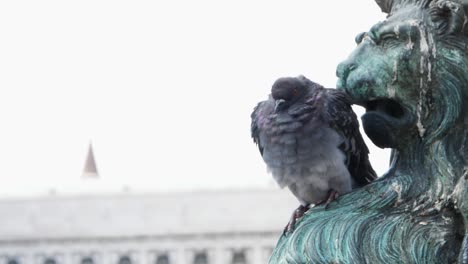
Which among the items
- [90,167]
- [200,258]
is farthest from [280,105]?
[90,167]

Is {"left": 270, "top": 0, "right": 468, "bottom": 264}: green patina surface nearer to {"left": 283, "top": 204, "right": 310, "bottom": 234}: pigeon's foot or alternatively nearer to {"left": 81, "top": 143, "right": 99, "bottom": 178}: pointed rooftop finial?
{"left": 283, "top": 204, "right": 310, "bottom": 234}: pigeon's foot

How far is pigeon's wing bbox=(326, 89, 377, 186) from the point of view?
179 centimetres

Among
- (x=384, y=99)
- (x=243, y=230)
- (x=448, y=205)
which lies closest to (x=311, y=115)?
(x=384, y=99)

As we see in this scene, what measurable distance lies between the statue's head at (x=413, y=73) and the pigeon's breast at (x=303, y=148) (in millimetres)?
180

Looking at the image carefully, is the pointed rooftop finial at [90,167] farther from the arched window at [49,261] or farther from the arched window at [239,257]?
the arched window at [239,257]

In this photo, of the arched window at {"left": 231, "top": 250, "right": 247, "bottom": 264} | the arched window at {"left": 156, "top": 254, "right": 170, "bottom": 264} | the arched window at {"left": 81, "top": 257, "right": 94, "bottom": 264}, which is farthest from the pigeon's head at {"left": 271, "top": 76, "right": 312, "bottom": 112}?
→ the arched window at {"left": 81, "top": 257, "right": 94, "bottom": 264}

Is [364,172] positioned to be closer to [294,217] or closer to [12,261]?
[294,217]

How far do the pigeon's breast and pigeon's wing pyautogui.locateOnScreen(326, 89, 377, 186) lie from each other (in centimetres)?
1

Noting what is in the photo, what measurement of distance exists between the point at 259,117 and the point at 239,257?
84.1 ft

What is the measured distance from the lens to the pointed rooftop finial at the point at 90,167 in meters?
31.6

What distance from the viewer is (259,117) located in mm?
1953

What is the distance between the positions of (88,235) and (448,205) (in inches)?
1038

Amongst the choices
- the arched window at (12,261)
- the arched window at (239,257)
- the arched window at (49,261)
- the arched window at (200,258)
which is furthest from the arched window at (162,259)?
the arched window at (12,261)

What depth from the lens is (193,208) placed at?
1067 inches
